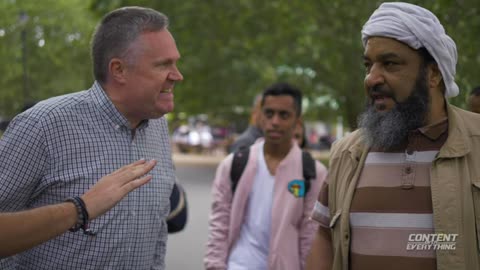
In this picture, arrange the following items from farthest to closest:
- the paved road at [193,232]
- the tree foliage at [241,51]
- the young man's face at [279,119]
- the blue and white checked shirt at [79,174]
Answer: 1. the tree foliage at [241,51]
2. the paved road at [193,232]
3. the young man's face at [279,119]
4. the blue and white checked shirt at [79,174]

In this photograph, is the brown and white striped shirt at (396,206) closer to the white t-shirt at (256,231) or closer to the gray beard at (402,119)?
the gray beard at (402,119)

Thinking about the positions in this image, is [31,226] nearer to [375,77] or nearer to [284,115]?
[375,77]

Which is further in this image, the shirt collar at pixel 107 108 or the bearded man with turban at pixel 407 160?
the shirt collar at pixel 107 108

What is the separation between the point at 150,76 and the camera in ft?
10.9

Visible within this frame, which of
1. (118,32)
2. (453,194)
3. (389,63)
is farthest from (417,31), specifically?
(118,32)

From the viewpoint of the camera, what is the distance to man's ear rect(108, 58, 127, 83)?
A: 11.0 ft

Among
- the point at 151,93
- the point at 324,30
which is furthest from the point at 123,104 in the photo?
the point at 324,30

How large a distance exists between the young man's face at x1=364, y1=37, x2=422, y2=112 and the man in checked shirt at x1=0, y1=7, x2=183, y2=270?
3.06 feet

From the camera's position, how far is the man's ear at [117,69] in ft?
11.0

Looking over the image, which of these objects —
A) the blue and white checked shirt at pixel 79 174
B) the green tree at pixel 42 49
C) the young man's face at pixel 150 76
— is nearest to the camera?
the blue and white checked shirt at pixel 79 174

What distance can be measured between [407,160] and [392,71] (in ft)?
1.09

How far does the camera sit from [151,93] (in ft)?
10.9

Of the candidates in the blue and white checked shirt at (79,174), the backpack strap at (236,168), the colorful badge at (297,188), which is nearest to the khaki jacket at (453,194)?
the blue and white checked shirt at (79,174)

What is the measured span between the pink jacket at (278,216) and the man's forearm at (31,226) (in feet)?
7.10
